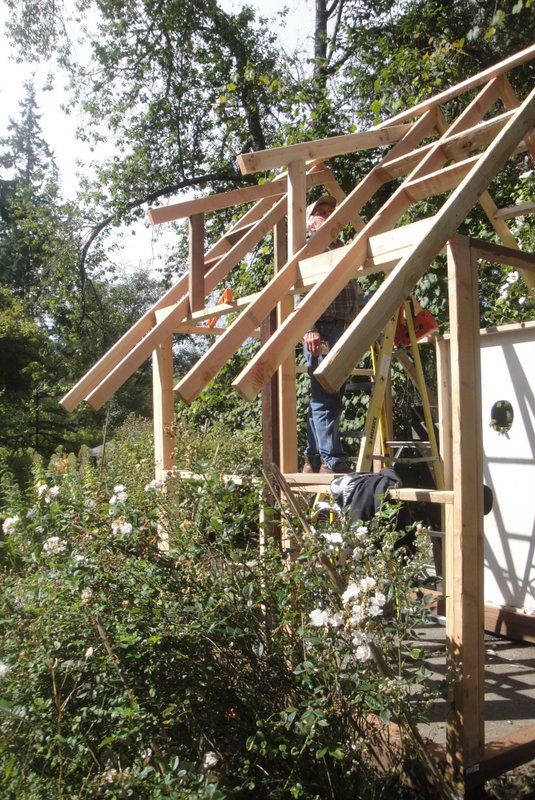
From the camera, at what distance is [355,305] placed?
4.52 m

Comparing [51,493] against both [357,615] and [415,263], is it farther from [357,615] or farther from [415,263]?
[415,263]

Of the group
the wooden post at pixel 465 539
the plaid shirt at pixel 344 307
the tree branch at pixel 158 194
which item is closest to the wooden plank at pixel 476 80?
the plaid shirt at pixel 344 307

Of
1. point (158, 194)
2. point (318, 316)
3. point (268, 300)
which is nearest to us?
point (318, 316)

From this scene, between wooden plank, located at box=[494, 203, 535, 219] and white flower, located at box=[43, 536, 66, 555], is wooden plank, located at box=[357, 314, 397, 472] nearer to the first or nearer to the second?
wooden plank, located at box=[494, 203, 535, 219]

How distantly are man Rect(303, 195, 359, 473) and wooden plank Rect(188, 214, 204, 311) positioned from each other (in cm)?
67

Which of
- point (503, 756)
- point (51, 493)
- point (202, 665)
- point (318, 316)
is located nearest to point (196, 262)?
point (318, 316)

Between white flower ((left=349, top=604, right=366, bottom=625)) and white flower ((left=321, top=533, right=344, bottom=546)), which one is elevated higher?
white flower ((left=321, top=533, right=344, bottom=546))

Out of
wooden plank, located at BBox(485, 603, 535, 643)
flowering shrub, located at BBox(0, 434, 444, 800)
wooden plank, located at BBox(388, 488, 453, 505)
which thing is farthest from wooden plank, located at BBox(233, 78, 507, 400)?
A: wooden plank, located at BBox(485, 603, 535, 643)

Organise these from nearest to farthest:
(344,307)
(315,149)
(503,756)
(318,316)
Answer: (503,756) → (318,316) → (315,149) → (344,307)

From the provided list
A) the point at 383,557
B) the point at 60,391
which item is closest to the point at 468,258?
the point at 383,557

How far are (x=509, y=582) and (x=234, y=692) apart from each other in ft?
8.73

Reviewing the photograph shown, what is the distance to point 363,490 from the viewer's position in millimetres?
3189

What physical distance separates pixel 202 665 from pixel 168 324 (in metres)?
2.38

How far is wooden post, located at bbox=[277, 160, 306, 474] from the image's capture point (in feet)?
13.0
